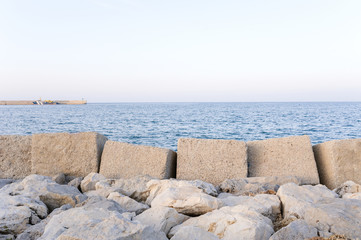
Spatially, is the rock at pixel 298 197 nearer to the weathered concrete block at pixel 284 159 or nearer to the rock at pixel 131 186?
the weathered concrete block at pixel 284 159

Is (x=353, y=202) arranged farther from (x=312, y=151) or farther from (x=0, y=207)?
(x=0, y=207)

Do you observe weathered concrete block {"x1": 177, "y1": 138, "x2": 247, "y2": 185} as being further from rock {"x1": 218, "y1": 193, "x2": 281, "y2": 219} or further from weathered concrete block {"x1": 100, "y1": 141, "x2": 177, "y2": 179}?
rock {"x1": 218, "y1": 193, "x2": 281, "y2": 219}

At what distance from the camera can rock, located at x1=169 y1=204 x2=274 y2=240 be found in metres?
2.09

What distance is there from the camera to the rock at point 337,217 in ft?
6.82

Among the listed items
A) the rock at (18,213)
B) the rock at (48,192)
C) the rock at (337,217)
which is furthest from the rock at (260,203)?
the rock at (18,213)

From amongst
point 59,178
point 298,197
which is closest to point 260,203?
point 298,197

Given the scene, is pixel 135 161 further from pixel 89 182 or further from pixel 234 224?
pixel 234 224

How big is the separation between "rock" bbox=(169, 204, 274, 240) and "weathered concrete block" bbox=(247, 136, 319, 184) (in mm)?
1483

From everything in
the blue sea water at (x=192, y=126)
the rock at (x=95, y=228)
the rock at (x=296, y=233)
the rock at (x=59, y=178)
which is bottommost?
the blue sea water at (x=192, y=126)

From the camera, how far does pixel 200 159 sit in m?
3.78

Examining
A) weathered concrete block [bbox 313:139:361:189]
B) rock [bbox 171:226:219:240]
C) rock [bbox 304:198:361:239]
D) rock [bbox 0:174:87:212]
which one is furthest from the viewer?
weathered concrete block [bbox 313:139:361:189]

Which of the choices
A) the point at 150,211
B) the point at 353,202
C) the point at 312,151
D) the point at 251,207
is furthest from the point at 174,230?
the point at 312,151

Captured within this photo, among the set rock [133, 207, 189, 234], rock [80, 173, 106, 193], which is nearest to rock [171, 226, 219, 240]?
rock [133, 207, 189, 234]

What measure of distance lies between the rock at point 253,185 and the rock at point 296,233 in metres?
0.97
